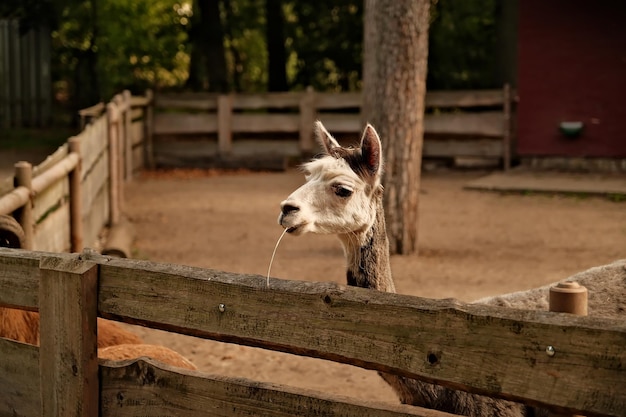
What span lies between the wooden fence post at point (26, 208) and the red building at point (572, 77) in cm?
1303

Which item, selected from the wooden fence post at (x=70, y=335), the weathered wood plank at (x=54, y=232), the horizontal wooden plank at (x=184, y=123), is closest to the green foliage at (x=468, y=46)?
the horizontal wooden plank at (x=184, y=123)

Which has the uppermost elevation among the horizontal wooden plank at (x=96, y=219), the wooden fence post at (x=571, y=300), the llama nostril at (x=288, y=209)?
the llama nostril at (x=288, y=209)

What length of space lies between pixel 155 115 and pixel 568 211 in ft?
31.6

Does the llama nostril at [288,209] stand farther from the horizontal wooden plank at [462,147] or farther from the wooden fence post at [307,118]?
the wooden fence post at [307,118]

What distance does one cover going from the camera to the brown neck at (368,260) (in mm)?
4668

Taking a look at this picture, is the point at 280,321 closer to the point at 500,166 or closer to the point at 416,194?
the point at 416,194

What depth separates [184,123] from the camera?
2067cm

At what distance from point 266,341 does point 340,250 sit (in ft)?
26.3

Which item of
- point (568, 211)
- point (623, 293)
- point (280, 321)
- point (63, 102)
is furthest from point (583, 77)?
point (63, 102)

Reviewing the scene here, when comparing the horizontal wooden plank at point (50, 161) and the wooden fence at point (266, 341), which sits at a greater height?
the horizontal wooden plank at point (50, 161)

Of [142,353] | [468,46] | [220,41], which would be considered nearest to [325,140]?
[142,353]

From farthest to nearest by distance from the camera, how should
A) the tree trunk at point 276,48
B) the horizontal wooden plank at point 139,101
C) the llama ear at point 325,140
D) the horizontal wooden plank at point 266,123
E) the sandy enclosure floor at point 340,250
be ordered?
the tree trunk at point 276,48
the horizontal wooden plank at point 266,123
the horizontal wooden plank at point 139,101
the sandy enclosure floor at point 340,250
the llama ear at point 325,140

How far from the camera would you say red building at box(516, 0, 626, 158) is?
18188mm

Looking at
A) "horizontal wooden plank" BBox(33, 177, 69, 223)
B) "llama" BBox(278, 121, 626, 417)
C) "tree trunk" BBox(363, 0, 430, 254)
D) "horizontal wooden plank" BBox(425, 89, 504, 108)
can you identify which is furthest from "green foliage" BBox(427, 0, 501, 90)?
"llama" BBox(278, 121, 626, 417)
